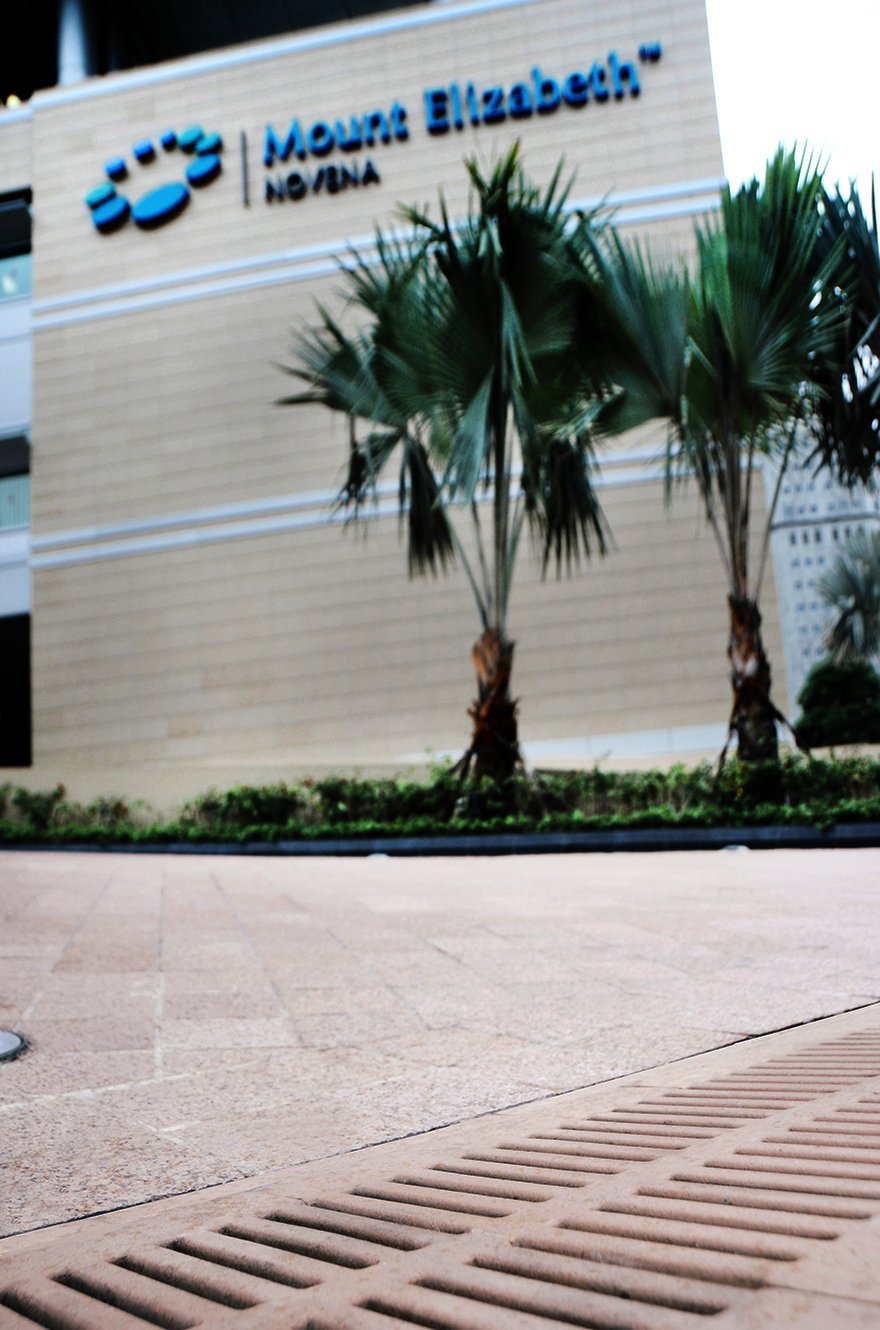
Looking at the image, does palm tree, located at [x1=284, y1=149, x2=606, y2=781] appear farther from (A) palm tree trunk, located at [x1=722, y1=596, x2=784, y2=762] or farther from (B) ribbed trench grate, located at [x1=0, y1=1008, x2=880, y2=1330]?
(B) ribbed trench grate, located at [x1=0, y1=1008, x2=880, y2=1330]

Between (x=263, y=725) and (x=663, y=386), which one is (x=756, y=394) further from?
(x=263, y=725)

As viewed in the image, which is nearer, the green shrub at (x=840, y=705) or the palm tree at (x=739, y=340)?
the palm tree at (x=739, y=340)

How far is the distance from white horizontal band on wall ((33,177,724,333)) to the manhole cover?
19591 millimetres

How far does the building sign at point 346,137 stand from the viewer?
21172mm

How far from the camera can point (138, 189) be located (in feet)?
74.2

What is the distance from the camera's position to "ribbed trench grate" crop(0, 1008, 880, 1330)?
1.16m

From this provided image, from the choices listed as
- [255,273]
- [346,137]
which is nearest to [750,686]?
[255,273]

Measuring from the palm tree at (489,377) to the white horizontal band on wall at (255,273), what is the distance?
10.5m

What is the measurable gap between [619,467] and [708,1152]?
18.7 m

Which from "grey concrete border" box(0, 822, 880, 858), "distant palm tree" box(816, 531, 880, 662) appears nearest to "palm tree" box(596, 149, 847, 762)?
"grey concrete border" box(0, 822, 880, 858)

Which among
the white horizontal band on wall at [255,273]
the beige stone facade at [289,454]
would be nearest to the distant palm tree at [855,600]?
the beige stone facade at [289,454]

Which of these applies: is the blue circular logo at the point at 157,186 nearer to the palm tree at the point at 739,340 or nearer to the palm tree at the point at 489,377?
the palm tree at the point at 489,377

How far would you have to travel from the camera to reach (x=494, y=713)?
11.0 metres

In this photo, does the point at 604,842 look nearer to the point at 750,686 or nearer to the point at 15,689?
the point at 750,686
